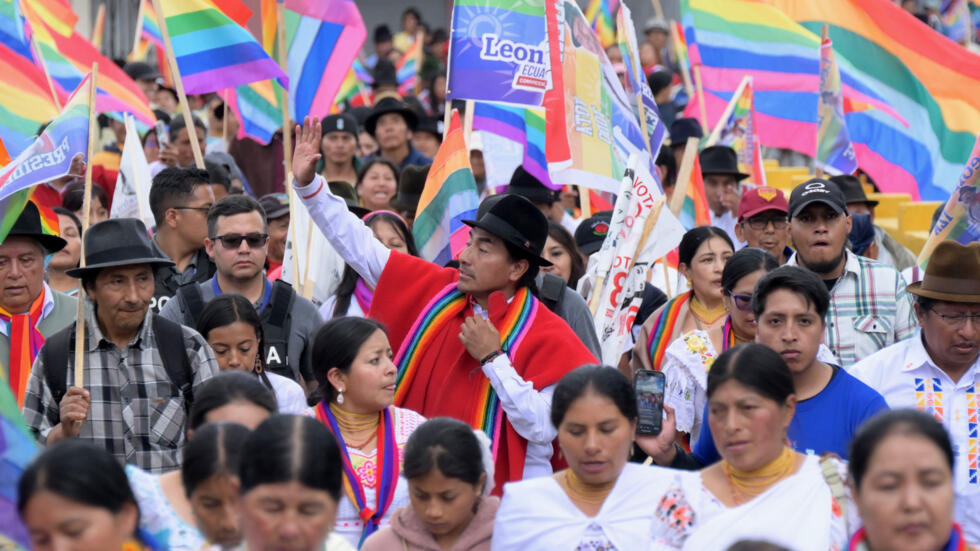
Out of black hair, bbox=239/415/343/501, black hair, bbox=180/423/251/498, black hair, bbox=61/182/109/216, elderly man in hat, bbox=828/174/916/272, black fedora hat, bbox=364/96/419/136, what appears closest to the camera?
black hair, bbox=239/415/343/501

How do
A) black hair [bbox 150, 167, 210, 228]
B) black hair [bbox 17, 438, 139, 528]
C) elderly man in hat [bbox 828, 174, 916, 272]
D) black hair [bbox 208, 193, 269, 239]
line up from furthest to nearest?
elderly man in hat [bbox 828, 174, 916, 272], black hair [bbox 150, 167, 210, 228], black hair [bbox 208, 193, 269, 239], black hair [bbox 17, 438, 139, 528]

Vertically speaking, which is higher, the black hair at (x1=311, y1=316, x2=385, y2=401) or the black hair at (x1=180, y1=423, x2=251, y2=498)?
the black hair at (x1=311, y1=316, x2=385, y2=401)

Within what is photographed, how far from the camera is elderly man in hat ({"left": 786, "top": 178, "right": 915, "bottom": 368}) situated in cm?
640

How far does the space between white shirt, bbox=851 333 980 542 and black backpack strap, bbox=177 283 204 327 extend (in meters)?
2.84

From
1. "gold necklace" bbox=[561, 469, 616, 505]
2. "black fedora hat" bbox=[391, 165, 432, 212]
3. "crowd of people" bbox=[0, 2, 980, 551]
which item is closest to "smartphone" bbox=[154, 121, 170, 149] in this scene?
"black fedora hat" bbox=[391, 165, 432, 212]

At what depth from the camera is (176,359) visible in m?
5.27

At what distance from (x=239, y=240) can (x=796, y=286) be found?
102 inches

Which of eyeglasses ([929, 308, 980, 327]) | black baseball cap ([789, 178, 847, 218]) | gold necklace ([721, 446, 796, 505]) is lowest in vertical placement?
gold necklace ([721, 446, 796, 505])

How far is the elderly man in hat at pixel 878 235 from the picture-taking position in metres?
9.24

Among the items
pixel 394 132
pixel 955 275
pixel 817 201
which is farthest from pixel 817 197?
pixel 394 132

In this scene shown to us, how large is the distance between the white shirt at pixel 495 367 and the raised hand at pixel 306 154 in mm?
36

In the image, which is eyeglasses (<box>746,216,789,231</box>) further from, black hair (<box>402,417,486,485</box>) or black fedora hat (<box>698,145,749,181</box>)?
black hair (<box>402,417,486,485</box>)

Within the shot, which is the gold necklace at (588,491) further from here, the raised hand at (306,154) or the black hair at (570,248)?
the black hair at (570,248)

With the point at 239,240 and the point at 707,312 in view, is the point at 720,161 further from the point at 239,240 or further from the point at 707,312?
the point at 239,240
